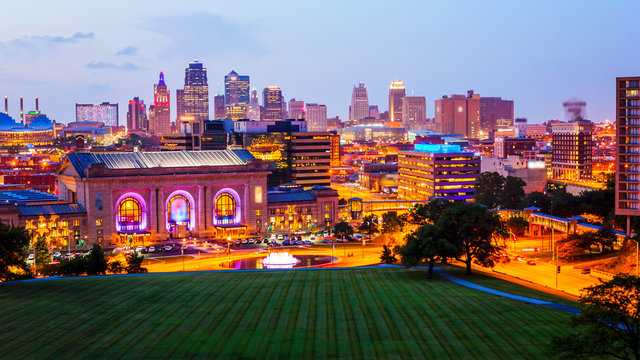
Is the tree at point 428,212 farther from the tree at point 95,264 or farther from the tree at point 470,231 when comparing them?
the tree at point 95,264

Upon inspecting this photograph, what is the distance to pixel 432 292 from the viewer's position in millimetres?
78500

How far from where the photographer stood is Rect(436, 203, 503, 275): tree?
313ft

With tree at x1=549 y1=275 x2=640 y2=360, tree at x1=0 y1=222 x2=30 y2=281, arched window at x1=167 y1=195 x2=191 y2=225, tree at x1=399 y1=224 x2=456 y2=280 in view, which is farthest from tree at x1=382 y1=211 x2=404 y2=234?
tree at x1=549 y1=275 x2=640 y2=360

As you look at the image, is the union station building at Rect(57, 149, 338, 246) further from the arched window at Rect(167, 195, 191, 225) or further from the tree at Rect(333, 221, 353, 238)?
the tree at Rect(333, 221, 353, 238)

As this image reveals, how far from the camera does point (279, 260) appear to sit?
129 m

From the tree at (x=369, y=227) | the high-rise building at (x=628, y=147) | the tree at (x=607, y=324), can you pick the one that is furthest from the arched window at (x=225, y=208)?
the tree at (x=607, y=324)

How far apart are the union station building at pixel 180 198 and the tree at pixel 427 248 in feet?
266

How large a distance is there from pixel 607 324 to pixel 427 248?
46787 mm

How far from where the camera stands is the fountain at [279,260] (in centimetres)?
12662

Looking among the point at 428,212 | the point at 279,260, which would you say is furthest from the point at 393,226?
the point at 279,260

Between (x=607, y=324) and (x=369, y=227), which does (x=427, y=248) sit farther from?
(x=369, y=227)

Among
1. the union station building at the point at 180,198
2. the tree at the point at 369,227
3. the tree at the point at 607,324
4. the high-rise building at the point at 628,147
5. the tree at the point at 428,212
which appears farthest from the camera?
the tree at the point at 369,227

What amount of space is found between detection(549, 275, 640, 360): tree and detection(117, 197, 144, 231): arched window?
129079 mm

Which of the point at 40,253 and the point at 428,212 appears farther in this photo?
the point at 428,212
